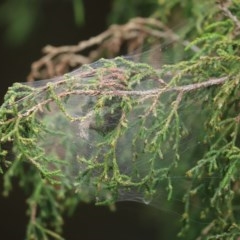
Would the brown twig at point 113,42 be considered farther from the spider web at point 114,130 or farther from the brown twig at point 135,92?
the brown twig at point 135,92

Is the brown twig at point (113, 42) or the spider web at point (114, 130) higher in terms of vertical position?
the brown twig at point (113, 42)

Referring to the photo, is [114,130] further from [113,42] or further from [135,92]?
[113,42]

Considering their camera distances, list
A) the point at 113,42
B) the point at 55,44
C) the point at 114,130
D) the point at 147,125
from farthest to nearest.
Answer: the point at 55,44 < the point at 113,42 < the point at 147,125 < the point at 114,130

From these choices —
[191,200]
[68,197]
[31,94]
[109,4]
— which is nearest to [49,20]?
[109,4]

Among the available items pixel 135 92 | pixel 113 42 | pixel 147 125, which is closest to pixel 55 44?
pixel 113 42

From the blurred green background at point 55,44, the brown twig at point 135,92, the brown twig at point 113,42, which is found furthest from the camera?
the blurred green background at point 55,44

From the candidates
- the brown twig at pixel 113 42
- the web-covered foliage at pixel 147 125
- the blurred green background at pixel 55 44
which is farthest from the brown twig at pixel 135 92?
the blurred green background at pixel 55 44

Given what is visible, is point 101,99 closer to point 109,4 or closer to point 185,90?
point 185,90

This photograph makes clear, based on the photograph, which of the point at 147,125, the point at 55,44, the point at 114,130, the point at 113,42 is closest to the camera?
the point at 114,130
